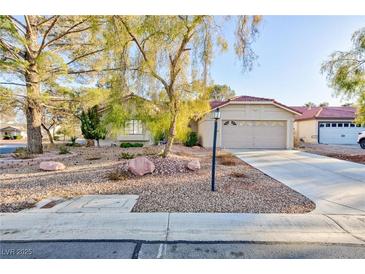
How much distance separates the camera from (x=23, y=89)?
37.2 ft

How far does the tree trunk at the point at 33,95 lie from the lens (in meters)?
11.3

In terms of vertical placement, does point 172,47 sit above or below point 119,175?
above

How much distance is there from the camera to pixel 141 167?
25.2 feet

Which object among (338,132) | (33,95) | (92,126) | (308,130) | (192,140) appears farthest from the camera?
(308,130)

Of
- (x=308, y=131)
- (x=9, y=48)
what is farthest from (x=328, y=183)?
(x=308, y=131)

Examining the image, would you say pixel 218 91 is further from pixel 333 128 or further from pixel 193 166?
pixel 333 128

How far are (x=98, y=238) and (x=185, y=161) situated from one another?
5.66 metres

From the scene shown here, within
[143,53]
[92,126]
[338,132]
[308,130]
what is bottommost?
[338,132]

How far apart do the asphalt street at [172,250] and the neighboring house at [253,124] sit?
14.8m

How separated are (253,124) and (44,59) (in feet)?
47.2

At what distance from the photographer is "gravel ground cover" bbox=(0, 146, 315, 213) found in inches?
193

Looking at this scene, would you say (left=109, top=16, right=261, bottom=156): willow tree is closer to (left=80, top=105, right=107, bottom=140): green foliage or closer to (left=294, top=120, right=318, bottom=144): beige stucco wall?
(left=80, top=105, right=107, bottom=140): green foliage

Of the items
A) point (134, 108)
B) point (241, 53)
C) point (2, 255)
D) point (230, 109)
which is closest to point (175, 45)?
point (241, 53)
